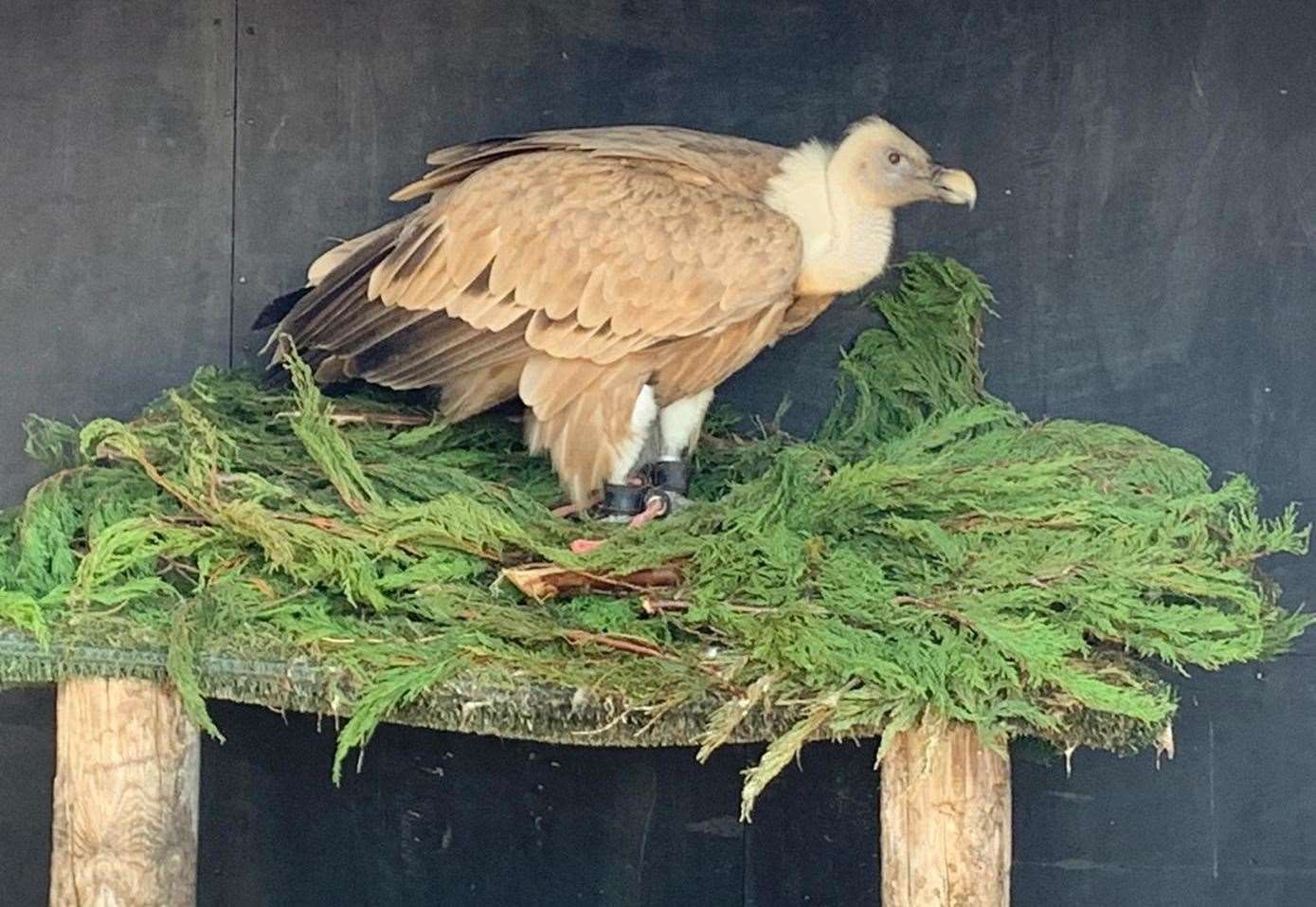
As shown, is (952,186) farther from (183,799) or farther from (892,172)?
(183,799)

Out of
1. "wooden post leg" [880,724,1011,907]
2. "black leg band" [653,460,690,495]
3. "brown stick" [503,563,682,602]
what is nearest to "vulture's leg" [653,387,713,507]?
"black leg band" [653,460,690,495]

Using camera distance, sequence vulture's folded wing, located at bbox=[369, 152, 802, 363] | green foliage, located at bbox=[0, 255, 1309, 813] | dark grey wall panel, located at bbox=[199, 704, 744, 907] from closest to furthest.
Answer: green foliage, located at bbox=[0, 255, 1309, 813] < vulture's folded wing, located at bbox=[369, 152, 802, 363] < dark grey wall panel, located at bbox=[199, 704, 744, 907]

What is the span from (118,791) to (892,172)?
1.37 meters

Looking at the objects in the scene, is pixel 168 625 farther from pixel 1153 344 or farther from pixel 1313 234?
pixel 1313 234

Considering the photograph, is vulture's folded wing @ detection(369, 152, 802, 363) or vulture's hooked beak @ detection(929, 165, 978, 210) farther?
vulture's hooked beak @ detection(929, 165, 978, 210)

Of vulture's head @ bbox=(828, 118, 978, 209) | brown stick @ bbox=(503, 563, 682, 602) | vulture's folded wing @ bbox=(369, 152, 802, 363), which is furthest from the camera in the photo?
vulture's head @ bbox=(828, 118, 978, 209)

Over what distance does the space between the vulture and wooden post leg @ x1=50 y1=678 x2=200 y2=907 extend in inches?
25.2

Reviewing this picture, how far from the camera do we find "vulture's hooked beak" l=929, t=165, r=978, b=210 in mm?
2662

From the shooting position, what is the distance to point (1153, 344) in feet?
9.87

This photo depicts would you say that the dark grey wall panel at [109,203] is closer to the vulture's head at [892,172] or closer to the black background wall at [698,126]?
the black background wall at [698,126]

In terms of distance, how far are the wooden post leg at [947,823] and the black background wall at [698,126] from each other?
89 cm

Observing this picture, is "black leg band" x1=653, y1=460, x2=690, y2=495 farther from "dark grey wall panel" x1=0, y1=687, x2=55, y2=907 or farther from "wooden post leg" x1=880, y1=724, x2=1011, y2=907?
"dark grey wall panel" x1=0, y1=687, x2=55, y2=907

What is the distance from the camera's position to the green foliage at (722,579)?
2.07 m

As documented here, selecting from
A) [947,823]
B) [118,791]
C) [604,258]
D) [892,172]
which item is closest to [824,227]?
[892,172]
